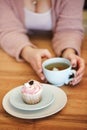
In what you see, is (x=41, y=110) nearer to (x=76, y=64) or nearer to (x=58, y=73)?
(x=58, y=73)

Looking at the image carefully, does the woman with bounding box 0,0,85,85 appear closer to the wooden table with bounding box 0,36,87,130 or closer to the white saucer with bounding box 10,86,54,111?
the wooden table with bounding box 0,36,87,130

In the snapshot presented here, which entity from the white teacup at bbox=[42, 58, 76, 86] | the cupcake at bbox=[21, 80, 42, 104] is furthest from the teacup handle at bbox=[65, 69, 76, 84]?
the cupcake at bbox=[21, 80, 42, 104]

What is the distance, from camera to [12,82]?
98cm

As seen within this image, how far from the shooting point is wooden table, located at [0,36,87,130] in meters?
0.78

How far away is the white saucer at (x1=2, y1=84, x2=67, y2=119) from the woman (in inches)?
10.2

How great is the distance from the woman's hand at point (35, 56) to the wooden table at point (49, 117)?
0.09 ft

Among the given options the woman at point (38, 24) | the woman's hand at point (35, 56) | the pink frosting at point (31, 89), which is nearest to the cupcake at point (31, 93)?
the pink frosting at point (31, 89)

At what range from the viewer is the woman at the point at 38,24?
1.16 metres

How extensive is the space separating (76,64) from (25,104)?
0.26 m

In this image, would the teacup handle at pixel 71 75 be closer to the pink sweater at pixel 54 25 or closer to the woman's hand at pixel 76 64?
the woman's hand at pixel 76 64

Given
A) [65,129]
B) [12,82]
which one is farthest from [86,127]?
[12,82]

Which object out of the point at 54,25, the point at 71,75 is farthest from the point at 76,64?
the point at 54,25

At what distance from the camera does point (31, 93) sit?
32.9 inches

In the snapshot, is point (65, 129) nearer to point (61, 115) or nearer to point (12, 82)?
point (61, 115)
